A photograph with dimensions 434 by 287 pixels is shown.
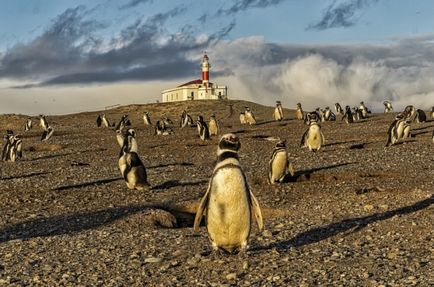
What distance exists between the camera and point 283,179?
14391mm

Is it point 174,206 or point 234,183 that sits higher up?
point 234,183

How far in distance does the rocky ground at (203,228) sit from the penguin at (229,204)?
0.89 feet

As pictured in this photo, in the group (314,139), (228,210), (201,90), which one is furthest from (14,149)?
(201,90)

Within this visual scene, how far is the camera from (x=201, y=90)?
82.6 metres

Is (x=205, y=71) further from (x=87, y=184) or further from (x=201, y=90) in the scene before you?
(x=87, y=184)

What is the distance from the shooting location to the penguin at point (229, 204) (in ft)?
24.4

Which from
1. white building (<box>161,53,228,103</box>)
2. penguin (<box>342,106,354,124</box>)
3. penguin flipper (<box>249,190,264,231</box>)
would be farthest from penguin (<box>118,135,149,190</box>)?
white building (<box>161,53,228,103</box>)

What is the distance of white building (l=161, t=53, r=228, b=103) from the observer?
81.8m

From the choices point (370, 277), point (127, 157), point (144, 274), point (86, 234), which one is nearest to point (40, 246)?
point (86, 234)

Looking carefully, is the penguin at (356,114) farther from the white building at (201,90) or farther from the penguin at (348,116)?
the white building at (201,90)

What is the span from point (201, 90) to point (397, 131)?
6076 centimetres

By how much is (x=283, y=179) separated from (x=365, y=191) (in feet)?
7.56

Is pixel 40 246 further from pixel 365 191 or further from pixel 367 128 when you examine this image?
pixel 367 128

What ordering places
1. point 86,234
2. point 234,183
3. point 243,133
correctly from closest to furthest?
1. point 234,183
2. point 86,234
3. point 243,133
